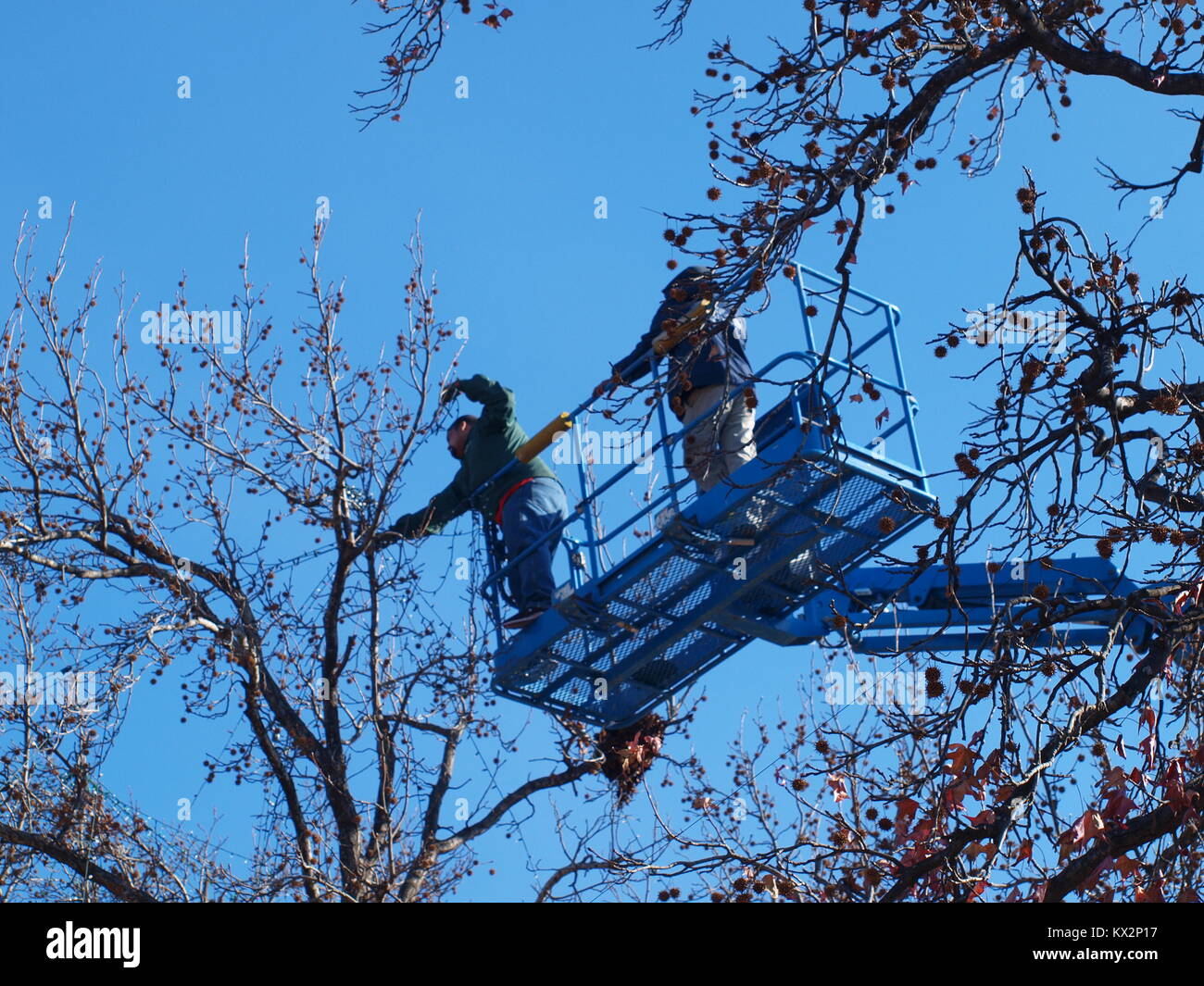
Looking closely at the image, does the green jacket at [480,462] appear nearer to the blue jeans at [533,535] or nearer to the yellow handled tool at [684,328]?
the blue jeans at [533,535]

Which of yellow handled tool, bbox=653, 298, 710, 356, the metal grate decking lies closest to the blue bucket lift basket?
the metal grate decking

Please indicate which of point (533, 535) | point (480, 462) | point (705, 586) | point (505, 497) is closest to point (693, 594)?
point (705, 586)

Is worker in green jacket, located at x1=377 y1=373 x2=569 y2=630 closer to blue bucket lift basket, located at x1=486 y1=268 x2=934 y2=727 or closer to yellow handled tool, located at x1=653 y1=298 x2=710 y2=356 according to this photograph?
blue bucket lift basket, located at x1=486 y1=268 x2=934 y2=727

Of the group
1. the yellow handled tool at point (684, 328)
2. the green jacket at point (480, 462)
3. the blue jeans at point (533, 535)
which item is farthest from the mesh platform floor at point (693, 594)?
the yellow handled tool at point (684, 328)

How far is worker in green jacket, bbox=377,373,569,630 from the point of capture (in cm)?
1282

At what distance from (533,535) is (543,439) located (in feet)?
2.71

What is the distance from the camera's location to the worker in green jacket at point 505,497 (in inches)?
505

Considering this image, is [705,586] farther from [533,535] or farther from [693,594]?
[533,535]

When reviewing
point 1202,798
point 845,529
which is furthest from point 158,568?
point 1202,798

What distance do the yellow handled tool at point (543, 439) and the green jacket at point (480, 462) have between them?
0.55m

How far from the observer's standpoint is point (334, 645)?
14117 mm

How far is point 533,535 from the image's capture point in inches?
514

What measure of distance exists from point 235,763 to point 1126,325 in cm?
888
